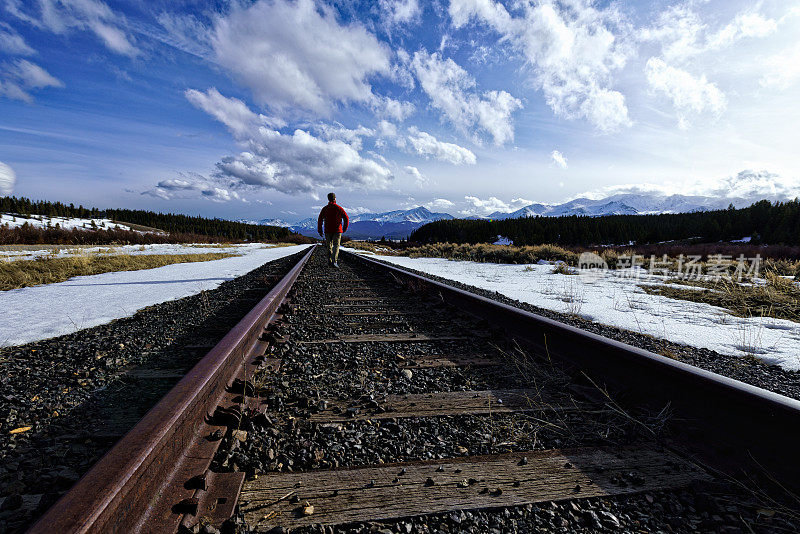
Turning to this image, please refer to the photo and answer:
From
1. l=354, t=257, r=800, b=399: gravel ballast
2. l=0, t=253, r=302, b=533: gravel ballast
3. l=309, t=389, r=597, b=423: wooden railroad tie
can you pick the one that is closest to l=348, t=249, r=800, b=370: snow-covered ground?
l=354, t=257, r=800, b=399: gravel ballast

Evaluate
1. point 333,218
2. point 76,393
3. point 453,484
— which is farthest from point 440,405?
point 333,218

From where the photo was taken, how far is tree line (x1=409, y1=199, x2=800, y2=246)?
142 feet

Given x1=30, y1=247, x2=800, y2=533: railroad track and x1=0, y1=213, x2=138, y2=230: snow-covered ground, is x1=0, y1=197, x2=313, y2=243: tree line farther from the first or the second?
x1=30, y1=247, x2=800, y2=533: railroad track

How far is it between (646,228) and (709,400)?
8576cm

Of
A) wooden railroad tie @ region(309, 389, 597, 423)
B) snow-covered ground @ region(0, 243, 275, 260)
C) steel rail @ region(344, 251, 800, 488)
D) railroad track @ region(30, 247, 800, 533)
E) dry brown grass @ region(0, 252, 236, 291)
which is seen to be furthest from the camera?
snow-covered ground @ region(0, 243, 275, 260)

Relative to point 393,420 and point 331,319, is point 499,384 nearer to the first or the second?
point 393,420

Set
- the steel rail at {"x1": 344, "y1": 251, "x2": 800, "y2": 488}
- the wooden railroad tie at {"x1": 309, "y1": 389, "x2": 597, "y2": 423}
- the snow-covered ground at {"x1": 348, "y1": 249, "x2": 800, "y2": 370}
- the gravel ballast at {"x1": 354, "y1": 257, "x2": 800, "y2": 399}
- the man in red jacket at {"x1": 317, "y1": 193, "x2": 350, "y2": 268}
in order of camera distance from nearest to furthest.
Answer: the steel rail at {"x1": 344, "y1": 251, "x2": 800, "y2": 488} → the wooden railroad tie at {"x1": 309, "y1": 389, "x2": 597, "y2": 423} → the gravel ballast at {"x1": 354, "y1": 257, "x2": 800, "y2": 399} → the snow-covered ground at {"x1": 348, "y1": 249, "x2": 800, "y2": 370} → the man in red jacket at {"x1": 317, "y1": 193, "x2": 350, "y2": 268}

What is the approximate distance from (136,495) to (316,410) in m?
0.80

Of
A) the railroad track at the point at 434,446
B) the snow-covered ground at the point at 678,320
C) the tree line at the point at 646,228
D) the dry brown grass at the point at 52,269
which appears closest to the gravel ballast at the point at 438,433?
the railroad track at the point at 434,446

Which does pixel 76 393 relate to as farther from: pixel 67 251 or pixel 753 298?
pixel 67 251

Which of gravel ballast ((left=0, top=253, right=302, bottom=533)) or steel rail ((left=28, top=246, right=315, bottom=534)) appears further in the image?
gravel ballast ((left=0, top=253, right=302, bottom=533))

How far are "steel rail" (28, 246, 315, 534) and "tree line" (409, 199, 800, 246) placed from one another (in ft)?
156

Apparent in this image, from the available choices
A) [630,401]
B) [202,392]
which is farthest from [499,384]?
[202,392]

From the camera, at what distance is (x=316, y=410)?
5.28 ft
